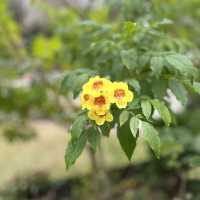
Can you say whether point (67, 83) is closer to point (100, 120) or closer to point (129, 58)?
point (129, 58)

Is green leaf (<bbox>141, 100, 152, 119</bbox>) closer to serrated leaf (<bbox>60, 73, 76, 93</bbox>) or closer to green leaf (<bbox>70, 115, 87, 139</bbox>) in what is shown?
green leaf (<bbox>70, 115, 87, 139</bbox>)

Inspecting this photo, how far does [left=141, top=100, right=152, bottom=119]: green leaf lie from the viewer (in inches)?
66.3

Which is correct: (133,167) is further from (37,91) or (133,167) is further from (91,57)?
(91,57)

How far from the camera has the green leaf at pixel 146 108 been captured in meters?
1.68

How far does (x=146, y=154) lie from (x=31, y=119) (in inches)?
43.8

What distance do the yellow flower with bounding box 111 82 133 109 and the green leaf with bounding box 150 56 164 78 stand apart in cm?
19

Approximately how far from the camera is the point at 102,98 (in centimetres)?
165

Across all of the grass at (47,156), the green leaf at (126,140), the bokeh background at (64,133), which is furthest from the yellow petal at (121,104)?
the grass at (47,156)

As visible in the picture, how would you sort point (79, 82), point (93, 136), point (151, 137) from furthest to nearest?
1. point (79, 82)
2. point (93, 136)
3. point (151, 137)

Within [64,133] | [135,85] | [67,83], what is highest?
[135,85]

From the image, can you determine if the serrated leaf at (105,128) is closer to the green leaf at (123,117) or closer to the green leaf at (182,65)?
the green leaf at (123,117)

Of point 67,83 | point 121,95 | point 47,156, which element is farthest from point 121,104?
point 47,156

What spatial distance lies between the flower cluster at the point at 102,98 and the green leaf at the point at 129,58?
0.26m

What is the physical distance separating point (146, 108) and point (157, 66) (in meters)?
0.21
